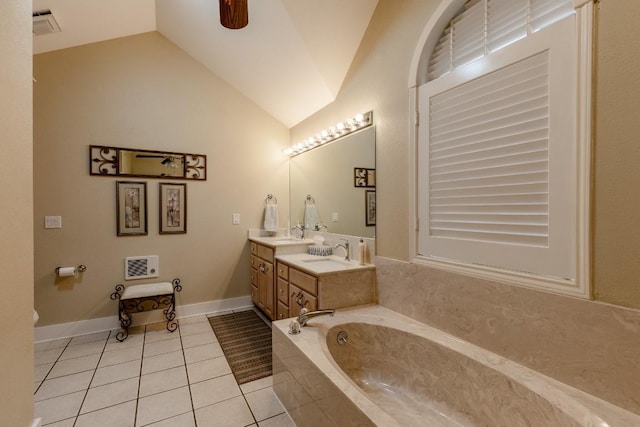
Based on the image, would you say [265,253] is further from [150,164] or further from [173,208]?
[150,164]

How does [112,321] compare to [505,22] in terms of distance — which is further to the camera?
[112,321]

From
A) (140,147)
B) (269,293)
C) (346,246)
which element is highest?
(140,147)

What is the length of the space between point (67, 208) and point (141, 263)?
0.85 meters

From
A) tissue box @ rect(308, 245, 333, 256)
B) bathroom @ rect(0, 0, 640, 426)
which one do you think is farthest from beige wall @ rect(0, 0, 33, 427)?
tissue box @ rect(308, 245, 333, 256)

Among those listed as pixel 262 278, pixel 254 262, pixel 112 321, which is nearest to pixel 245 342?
pixel 262 278

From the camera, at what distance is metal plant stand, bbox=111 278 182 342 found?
2.84 m

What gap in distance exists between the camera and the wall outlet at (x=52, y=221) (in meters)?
2.75

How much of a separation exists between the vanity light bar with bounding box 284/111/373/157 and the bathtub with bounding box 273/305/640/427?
1.55 meters

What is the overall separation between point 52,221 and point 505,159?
376cm

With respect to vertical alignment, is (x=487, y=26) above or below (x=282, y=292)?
above

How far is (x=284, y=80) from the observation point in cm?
310

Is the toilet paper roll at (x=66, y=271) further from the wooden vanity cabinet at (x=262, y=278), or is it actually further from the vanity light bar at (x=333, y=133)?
the vanity light bar at (x=333, y=133)

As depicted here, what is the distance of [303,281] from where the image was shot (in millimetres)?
2363

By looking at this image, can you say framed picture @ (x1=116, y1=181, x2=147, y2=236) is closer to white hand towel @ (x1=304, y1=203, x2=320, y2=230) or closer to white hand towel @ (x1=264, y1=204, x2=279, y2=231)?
white hand towel @ (x1=264, y1=204, x2=279, y2=231)
